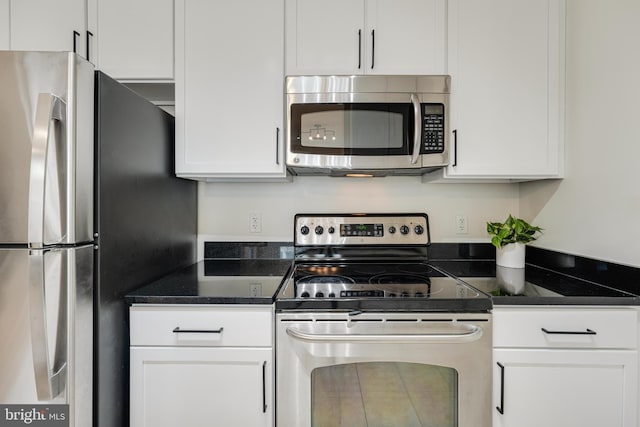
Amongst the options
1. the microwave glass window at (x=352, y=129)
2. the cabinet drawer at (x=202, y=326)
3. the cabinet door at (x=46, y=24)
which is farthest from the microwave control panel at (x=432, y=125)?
the cabinet door at (x=46, y=24)

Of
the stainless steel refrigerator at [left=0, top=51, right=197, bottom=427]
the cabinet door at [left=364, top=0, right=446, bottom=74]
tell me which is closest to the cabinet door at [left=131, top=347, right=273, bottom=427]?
the stainless steel refrigerator at [left=0, top=51, right=197, bottom=427]

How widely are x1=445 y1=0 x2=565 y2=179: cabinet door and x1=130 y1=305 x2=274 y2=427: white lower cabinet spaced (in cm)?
124

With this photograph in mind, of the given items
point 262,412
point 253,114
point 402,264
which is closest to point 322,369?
point 262,412

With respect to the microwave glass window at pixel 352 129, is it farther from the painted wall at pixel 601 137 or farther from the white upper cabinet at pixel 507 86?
the painted wall at pixel 601 137

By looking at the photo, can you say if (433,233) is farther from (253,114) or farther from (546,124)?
(253,114)

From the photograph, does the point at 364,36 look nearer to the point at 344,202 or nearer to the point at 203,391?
the point at 344,202

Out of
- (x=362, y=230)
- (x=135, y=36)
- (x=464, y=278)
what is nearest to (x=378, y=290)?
(x=464, y=278)

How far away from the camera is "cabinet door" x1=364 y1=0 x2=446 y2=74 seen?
1.58 metres

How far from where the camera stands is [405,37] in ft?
5.21

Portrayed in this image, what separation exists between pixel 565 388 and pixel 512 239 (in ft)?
2.29

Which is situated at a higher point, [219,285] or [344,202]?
[344,202]

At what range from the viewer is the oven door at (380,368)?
1217 mm

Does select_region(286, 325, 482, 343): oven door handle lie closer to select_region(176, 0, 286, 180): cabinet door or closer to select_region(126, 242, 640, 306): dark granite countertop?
select_region(126, 242, 640, 306): dark granite countertop

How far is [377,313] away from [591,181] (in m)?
1.08
